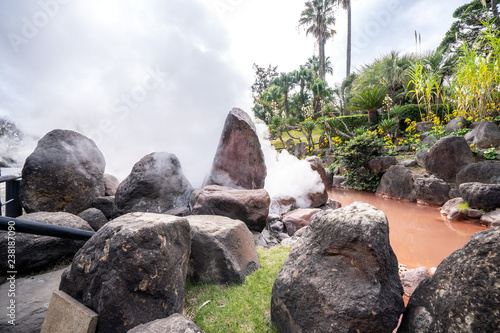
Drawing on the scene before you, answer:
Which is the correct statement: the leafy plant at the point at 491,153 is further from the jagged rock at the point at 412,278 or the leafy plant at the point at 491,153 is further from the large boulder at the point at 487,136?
the jagged rock at the point at 412,278

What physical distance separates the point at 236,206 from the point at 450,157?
624 centimetres

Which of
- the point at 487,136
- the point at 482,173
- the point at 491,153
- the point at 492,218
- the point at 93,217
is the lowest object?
the point at 492,218

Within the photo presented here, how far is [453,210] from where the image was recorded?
505cm

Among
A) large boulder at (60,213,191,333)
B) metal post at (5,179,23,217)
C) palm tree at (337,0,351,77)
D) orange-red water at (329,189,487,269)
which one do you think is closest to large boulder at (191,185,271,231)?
large boulder at (60,213,191,333)

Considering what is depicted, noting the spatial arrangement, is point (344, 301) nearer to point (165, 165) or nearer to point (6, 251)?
point (6, 251)

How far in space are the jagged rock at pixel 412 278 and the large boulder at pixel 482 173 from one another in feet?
14.1

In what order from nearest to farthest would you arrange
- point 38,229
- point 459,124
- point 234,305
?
point 38,229, point 234,305, point 459,124

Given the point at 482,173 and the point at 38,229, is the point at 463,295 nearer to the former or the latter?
the point at 38,229

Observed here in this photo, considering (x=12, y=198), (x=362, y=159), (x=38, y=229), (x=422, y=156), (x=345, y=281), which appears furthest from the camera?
(x=362, y=159)

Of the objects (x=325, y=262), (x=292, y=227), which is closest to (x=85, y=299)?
(x=325, y=262)

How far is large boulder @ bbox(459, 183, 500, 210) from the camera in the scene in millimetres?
4504

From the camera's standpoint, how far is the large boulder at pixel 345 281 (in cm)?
136

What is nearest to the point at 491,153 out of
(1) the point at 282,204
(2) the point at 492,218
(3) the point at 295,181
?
(2) the point at 492,218

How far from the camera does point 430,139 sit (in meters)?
8.40
